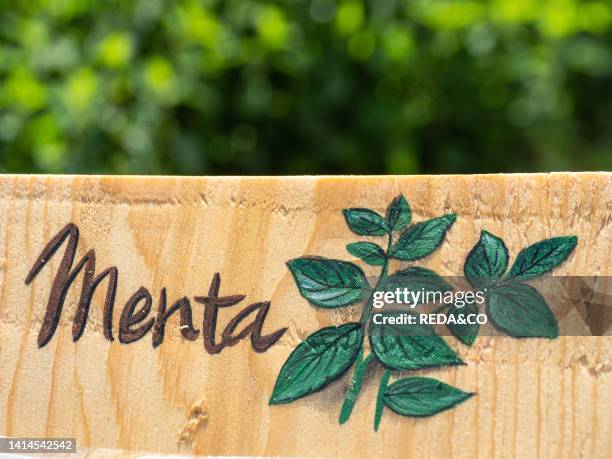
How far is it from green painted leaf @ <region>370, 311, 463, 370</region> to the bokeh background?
37.5 inches

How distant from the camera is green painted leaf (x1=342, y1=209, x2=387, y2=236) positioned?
2.89 feet

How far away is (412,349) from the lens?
871 mm

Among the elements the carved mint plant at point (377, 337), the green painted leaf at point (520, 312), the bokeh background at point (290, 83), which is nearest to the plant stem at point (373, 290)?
the carved mint plant at point (377, 337)

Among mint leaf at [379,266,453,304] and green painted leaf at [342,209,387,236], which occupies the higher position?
green painted leaf at [342,209,387,236]

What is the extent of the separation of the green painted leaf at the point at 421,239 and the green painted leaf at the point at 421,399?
144 mm

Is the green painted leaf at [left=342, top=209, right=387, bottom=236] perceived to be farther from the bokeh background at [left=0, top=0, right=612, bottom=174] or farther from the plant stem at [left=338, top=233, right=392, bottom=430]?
the bokeh background at [left=0, top=0, right=612, bottom=174]

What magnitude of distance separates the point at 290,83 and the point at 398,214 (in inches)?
41.1


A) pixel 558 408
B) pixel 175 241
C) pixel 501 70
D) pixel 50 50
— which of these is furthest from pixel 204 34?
pixel 558 408

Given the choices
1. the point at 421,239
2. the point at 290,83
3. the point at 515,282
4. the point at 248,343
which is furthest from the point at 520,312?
the point at 290,83

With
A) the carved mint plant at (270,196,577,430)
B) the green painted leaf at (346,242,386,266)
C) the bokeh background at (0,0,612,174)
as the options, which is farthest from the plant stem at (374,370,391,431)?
the bokeh background at (0,0,612,174)

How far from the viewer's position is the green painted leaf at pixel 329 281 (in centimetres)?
88

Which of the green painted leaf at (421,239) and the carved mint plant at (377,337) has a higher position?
the green painted leaf at (421,239)

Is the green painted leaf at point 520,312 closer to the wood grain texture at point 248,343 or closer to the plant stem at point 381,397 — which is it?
the wood grain texture at point 248,343

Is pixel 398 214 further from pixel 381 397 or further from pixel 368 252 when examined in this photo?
pixel 381 397
